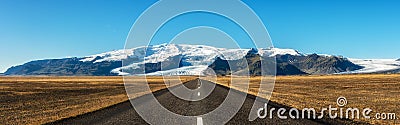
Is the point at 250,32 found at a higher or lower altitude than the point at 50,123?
higher

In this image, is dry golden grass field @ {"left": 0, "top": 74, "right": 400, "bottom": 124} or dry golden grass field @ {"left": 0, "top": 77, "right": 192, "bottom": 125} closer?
dry golden grass field @ {"left": 0, "top": 77, "right": 192, "bottom": 125}

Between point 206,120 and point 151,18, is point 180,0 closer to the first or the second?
point 151,18

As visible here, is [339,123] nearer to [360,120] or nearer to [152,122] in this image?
[360,120]

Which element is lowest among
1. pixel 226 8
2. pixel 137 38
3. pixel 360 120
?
pixel 360 120

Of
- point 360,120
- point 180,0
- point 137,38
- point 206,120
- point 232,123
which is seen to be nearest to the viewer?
point 137,38

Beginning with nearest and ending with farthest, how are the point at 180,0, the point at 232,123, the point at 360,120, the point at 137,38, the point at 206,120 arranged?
the point at 137,38 → the point at 180,0 → the point at 232,123 → the point at 206,120 → the point at 360,120

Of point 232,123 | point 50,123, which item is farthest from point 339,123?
point 50,123

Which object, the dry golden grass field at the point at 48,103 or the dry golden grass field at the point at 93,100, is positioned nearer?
the dry golden grass field at the point at 48,103

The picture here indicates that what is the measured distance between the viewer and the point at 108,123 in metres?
16.0

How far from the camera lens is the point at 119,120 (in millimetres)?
17031

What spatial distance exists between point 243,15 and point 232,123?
426 cm

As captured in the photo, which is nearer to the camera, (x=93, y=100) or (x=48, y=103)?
(x=48, y=103)

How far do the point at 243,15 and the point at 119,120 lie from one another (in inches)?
286

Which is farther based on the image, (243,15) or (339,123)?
(339,123)
